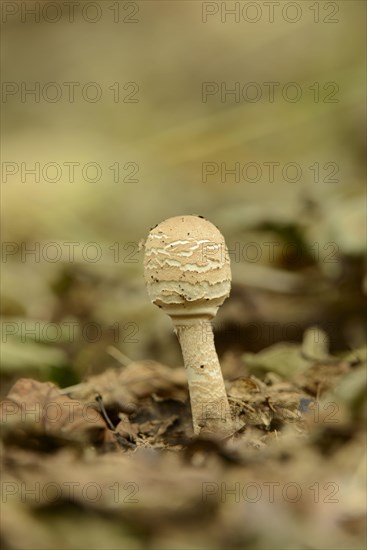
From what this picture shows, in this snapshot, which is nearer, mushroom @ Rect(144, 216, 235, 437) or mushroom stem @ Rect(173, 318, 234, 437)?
mushroom @ Rect(144, 216, 235, 437)

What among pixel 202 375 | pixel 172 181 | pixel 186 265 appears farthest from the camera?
pixel 172 181

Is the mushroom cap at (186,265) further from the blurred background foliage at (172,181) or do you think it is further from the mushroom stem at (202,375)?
the blurred background foliage at (172,181)

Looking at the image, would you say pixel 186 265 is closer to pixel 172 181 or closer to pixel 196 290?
pixel 196 290

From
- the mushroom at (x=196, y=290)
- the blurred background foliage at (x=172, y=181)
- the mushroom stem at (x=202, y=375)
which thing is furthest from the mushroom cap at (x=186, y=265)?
the blurred background foliage at (x=172, y=181)

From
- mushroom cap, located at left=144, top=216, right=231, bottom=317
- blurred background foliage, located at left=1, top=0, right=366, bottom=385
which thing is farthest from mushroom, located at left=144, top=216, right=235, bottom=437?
blurred background foliage, located at left=1, top=0, right=366, bottom=385

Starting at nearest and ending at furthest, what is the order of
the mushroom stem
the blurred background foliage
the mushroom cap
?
the mushroom cap → the mushroom stem → the blurred background foliage

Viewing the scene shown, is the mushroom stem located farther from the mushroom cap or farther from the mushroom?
the mushroom cap

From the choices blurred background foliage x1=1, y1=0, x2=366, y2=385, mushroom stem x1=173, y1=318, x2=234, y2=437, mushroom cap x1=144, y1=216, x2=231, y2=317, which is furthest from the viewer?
blurred background foliage x1=1, y1=0, x2=366, y2=385

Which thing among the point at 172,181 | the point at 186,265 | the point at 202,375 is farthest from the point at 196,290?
the point at 172,181
